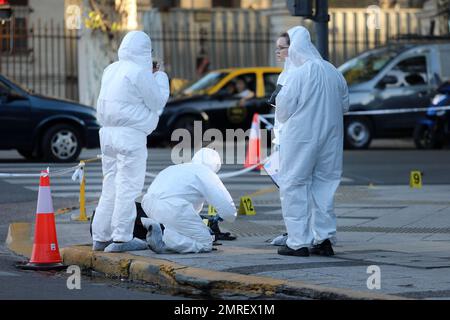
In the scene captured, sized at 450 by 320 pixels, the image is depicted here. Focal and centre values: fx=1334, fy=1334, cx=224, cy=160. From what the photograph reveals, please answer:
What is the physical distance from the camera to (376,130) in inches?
1012

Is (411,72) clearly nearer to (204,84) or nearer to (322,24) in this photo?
(204,84)

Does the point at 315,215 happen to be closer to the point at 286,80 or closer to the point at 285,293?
the point at 286,80

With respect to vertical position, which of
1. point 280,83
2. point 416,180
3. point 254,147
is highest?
point 280,83

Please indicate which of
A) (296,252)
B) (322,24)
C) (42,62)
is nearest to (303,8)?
(322,24)

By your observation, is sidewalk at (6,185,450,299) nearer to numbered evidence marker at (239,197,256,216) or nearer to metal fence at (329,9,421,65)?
numbered evidence marker at (239,197,256,216)

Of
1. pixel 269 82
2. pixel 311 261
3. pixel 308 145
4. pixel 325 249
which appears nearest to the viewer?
pixel 311 261

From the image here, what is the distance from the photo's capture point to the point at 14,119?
20.6 meters

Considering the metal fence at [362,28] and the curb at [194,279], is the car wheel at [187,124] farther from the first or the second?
the curb at [194,279]

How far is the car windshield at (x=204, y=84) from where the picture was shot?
1057 inches

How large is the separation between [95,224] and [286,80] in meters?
2.08

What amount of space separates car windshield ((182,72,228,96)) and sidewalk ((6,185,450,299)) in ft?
39.9

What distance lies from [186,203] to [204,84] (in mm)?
16074
